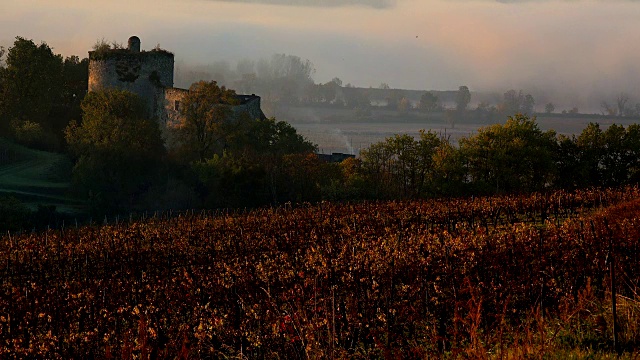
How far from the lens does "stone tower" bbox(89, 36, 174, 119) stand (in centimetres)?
5966

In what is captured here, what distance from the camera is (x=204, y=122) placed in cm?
5797

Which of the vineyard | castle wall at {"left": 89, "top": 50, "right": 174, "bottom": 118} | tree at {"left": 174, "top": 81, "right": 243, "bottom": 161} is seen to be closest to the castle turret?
castle wall at {"left": 89, "top": 50, "right": 174, "bottom": 118}

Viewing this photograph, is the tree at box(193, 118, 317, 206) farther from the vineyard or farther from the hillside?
the vineyard

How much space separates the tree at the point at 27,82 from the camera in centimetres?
6275

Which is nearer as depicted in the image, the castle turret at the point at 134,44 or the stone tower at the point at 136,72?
the stone tower at the point at 136,72

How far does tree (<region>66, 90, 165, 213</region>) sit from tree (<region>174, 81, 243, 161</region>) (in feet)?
6.38

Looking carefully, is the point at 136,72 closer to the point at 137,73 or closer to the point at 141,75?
the point at 137,73

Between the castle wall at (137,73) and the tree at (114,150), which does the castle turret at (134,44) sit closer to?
the castle wall at (137,73)

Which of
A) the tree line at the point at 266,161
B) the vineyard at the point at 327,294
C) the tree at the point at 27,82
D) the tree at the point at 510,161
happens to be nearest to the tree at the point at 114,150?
the tree line at the point at 266,161

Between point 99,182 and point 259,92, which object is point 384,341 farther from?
point 259,92

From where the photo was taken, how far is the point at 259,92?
649ft

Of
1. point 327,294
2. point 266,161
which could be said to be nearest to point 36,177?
point 266,161

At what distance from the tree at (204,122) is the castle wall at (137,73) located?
3079 millimetres

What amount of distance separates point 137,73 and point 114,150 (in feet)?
29.0
